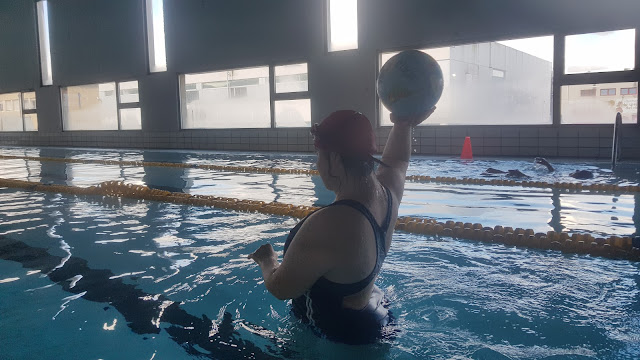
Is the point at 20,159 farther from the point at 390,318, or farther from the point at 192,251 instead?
the point at 390,318

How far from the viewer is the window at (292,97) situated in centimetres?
1332

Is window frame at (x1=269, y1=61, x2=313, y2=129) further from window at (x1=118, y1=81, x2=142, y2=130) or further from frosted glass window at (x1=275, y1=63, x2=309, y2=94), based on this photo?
window at (x1=118, y1=81, x2=142, y2=130)

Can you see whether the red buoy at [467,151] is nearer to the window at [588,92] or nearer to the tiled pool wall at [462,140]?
the tiled pool wall at [462,140]

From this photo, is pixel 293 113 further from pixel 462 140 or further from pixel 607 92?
pixel 607 92

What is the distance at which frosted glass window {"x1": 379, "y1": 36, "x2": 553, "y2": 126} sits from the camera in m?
10.2

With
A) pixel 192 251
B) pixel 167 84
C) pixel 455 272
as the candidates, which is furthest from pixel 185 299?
pixel 167 84

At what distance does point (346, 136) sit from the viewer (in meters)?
1.68

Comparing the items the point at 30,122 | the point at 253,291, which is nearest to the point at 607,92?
the point at 253,291

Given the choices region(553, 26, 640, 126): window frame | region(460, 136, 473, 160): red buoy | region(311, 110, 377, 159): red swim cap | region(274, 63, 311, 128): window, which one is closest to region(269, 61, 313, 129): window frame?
region(274, 63, 311, 128): window

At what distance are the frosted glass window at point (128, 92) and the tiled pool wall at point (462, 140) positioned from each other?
3.51 feet

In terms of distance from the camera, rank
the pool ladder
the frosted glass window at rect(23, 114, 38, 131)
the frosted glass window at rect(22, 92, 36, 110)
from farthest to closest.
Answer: the frosted glass window at rect(23, 114, 38, 131), the frosted glass window at rect(22, 92, 36, 110), the pool ladder

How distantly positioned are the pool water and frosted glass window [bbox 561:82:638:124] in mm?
4797

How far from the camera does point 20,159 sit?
42.4ft

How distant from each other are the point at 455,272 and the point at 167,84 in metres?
14.0
